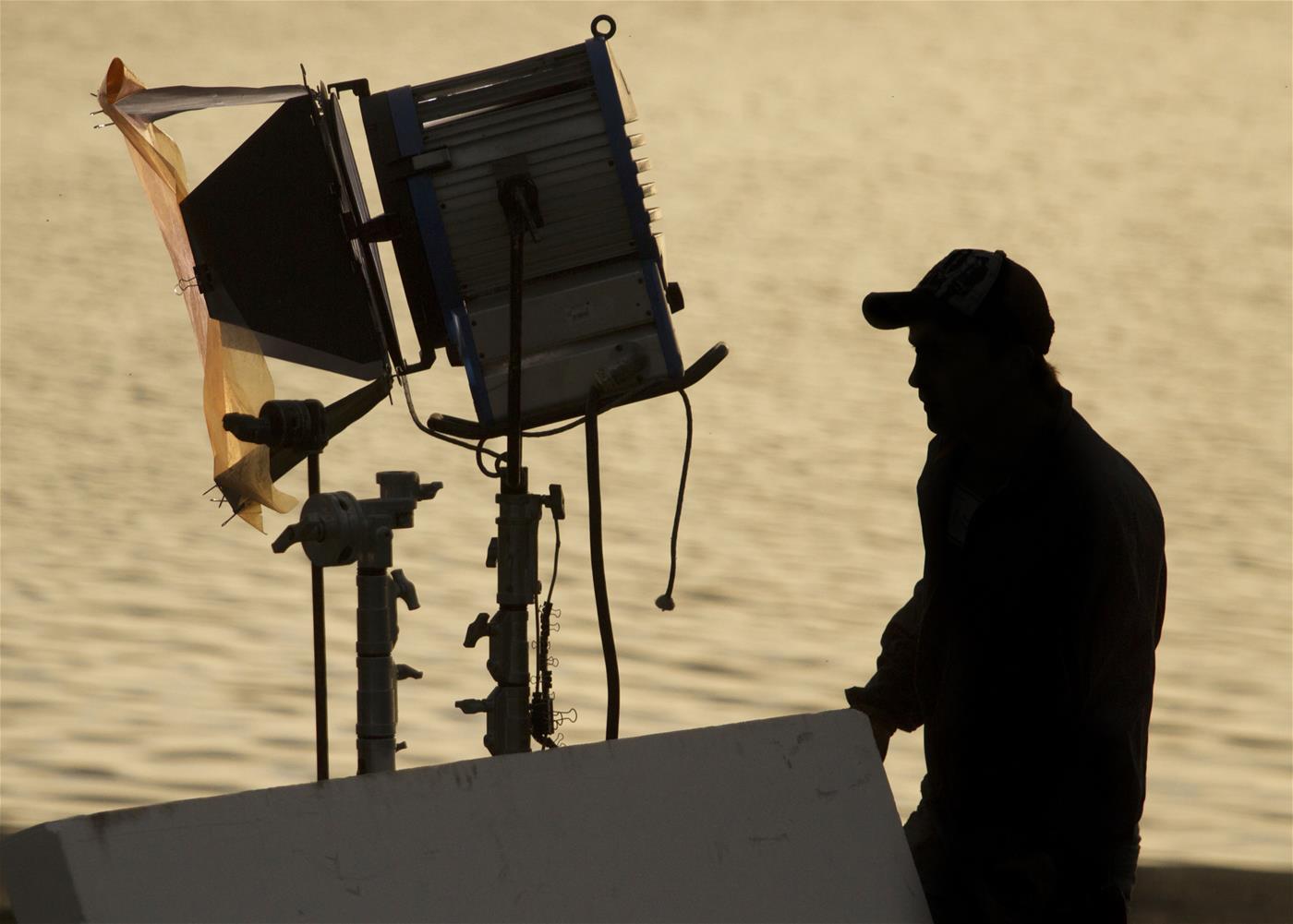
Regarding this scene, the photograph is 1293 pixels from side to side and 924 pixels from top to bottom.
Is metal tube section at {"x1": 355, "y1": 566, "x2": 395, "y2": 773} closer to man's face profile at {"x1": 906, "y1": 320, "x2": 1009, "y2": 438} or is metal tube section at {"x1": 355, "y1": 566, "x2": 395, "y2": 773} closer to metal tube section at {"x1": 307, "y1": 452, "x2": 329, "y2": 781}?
metal tube section at {"x1": 307, "y1": 452, "x2": 329, "y2": 781}

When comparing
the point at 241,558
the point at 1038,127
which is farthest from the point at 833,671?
the point at 1038,127

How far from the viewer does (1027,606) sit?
1903 mm

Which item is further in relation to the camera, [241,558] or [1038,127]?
[1038,127]

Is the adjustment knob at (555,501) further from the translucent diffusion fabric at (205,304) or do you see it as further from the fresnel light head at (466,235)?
the translucent diffusion fabric at (205,304)

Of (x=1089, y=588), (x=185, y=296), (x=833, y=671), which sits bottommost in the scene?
(x=833, y=671)

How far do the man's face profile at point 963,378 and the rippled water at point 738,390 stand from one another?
7.10 feet

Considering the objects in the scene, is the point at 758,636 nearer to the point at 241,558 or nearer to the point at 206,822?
the point at 241,558

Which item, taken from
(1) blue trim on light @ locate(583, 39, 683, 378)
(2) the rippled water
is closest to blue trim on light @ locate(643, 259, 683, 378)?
(1) blue trim on light @ locate(583, 39, 683, 378)

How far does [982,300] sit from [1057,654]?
13.5 inches

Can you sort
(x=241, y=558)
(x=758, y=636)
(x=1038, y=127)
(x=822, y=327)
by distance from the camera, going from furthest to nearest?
1. (x=1038, y=127)
2. (x=822, y=327)
3. (x=241, y=558)
4. (x=758, y=636)

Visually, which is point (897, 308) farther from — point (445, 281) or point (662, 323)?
point (445, 281)

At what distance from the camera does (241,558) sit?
5.54 m

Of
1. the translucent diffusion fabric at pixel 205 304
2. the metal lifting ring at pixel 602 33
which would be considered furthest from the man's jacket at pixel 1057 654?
the translucent diffusion fabric at pixel 205 304

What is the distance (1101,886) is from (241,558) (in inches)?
156
